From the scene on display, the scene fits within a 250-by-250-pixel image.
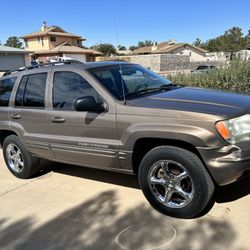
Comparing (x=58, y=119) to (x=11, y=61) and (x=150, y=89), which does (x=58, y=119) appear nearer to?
(x=150, y=89)

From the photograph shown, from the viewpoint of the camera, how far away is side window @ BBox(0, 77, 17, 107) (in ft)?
19.7

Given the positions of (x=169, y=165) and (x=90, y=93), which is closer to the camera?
(x=169, y=165)

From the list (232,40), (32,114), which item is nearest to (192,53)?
(232,40)

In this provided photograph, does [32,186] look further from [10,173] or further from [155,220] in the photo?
[155,220]

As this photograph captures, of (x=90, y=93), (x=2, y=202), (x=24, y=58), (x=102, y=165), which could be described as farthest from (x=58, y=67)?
(x=24, y=58)

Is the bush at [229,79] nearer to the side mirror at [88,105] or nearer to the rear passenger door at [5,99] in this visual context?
the side mirror at [88,105]

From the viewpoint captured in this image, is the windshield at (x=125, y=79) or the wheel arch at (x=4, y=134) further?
the wheel arch at (x=4, y=134)

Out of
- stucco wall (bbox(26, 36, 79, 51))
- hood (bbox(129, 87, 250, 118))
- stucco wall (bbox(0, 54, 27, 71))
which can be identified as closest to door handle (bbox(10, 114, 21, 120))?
hood (bbox(129, 87, 250, 118))

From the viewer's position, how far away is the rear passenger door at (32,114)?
5344 millimetres

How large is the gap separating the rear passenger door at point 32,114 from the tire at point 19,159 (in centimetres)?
18

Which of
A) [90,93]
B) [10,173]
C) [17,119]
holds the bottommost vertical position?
[10,173]

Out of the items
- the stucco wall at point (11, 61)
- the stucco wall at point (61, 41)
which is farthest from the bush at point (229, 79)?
the stucco wall at point (61, 41)

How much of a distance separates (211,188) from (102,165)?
1.51 meters

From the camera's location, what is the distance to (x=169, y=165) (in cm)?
408
